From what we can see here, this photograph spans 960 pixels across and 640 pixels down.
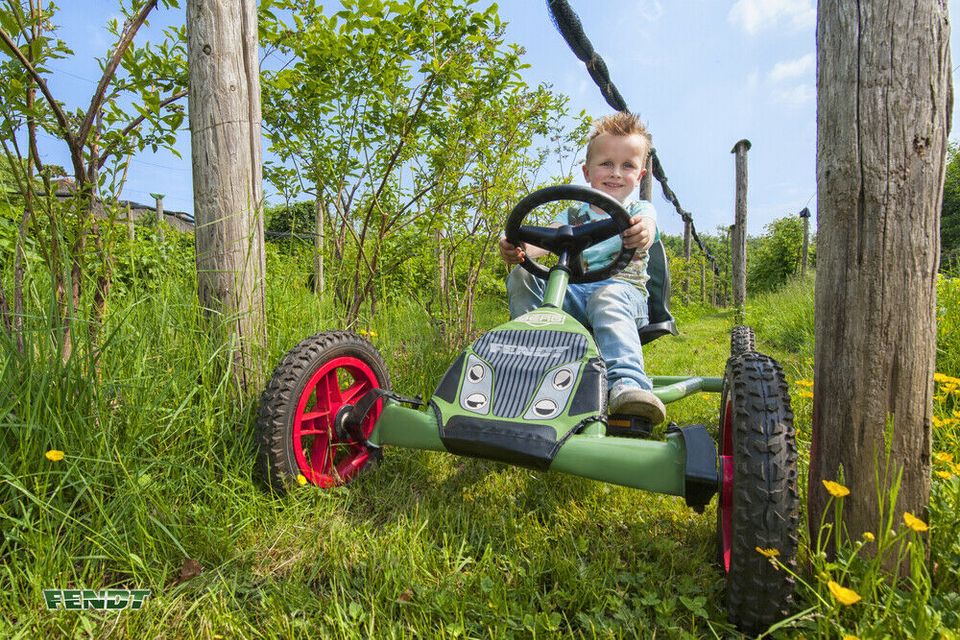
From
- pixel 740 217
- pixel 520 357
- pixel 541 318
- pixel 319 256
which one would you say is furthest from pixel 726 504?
pixel 740 217

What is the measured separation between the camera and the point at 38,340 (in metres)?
1.45

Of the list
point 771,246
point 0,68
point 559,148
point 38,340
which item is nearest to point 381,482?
point 38,340

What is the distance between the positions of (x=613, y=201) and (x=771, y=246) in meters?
20.5

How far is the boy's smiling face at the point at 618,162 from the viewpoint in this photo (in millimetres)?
2541

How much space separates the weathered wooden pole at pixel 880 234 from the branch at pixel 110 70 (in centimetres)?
204

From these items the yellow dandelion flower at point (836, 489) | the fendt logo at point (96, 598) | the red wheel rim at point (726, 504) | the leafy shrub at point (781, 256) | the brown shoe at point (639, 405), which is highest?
the leafy shrub at point (781, 256)

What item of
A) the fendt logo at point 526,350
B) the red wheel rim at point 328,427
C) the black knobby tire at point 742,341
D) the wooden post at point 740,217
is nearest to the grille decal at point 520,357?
the fendt logo at point 526,350

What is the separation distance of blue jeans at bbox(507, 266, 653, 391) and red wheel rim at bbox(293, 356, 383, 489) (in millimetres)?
894

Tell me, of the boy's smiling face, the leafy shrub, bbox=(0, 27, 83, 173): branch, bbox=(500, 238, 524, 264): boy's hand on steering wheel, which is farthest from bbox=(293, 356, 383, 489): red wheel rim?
the leafy shrub

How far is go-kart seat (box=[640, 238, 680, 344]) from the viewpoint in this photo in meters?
2.55

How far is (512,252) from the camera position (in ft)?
7.69

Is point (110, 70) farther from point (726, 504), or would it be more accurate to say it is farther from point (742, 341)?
point (742, 341)

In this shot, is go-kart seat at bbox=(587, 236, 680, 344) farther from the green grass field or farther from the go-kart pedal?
the green grass field

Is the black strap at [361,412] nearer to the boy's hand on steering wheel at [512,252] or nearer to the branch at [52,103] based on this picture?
the boy's hand on steering wheel at [512,252]
